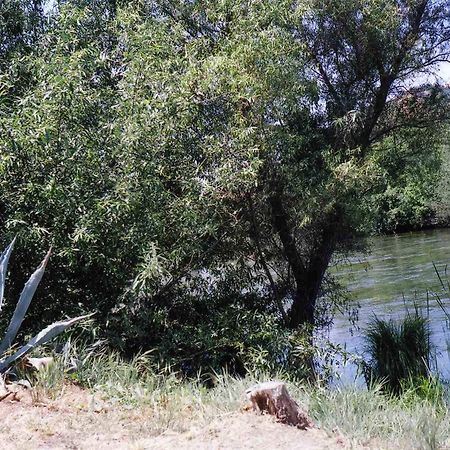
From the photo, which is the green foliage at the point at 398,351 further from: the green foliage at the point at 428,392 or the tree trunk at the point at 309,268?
the tree trunk at the point at 309,268

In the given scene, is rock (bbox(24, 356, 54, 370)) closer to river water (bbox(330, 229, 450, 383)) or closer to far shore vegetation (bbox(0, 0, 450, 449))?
far shore vegetation (bbox(0, 0, 450, 449))

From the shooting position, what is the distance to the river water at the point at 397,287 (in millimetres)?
10981

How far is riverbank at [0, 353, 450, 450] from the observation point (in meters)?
3.86

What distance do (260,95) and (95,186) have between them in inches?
91.7

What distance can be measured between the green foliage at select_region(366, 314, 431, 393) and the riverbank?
130 inches

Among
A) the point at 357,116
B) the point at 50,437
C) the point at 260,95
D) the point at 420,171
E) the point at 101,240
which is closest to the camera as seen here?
the point at 50,437

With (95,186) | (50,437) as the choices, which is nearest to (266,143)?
(95,186)

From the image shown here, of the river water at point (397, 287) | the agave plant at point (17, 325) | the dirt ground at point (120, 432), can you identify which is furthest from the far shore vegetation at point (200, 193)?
the river water at point (397, 287)

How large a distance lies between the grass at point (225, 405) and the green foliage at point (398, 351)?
2855 mm

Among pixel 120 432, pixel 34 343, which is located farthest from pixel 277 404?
pixel 34 343

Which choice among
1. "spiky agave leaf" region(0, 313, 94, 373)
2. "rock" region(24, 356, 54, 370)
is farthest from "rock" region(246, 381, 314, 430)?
"spiky agave leaf" region(0, 313, 94, 373)

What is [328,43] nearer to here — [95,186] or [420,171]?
[420,171]

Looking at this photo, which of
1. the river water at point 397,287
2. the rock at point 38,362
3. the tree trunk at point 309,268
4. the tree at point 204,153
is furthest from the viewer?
the river water at point 397,287

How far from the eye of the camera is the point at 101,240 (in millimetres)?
6777
